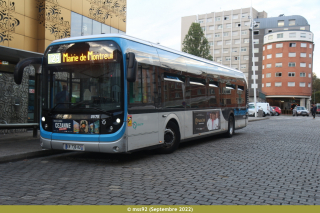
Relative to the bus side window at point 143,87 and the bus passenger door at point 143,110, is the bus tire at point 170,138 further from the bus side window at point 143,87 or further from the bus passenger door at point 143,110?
the bus side window at point 143,87

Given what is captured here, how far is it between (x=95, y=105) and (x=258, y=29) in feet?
303

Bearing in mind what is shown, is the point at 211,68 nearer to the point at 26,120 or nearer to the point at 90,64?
the point at 90,64

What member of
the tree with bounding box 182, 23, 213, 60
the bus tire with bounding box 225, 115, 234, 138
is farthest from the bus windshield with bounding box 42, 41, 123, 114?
the tree with bounding box 182, 23, 213, 60

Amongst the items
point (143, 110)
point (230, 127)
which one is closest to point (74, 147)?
point (143, 110)

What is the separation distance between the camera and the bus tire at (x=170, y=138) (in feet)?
31.3

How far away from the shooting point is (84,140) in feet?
25.4

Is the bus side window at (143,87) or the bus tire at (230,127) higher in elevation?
the bus side window at (143,87)

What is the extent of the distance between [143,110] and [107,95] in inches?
41.9

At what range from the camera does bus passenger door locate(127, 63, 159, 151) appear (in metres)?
7.84

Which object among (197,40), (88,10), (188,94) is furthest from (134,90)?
(197,40)

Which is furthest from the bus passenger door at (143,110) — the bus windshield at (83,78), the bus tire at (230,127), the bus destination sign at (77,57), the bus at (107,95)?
the bus tire at (230,127)

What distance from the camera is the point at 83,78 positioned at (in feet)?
25.8

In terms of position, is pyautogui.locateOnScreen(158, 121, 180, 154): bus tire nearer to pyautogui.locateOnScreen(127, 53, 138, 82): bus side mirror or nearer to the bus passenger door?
the bus passenger door

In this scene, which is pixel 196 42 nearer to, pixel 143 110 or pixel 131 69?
pixel 143 110
